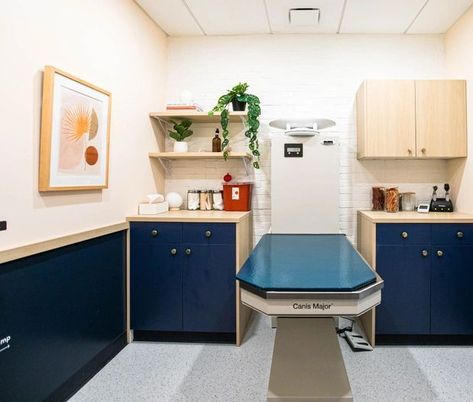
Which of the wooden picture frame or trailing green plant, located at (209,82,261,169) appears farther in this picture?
trailing green plant, located at (209,82,261,169)

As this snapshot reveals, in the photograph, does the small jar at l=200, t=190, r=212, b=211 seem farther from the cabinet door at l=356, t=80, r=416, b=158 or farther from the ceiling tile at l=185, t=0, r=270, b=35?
the ceiling tile at l=185, t=0, r=270, b=35

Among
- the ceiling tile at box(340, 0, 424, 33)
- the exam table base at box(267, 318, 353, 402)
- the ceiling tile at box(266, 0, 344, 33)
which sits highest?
the ceiling tile at box(266, 0, 344, 33)

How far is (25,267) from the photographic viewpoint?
1.76m

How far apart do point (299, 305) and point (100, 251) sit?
1.60m

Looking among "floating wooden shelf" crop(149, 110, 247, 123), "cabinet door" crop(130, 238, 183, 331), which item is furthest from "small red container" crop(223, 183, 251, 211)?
"cabinet door" crop(130, 238, 183, 331)

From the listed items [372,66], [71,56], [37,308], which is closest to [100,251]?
[37,308]

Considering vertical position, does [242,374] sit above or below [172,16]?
below

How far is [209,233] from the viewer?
2762 millimetres

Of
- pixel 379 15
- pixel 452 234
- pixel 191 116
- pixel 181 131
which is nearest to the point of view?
pixel 452 234

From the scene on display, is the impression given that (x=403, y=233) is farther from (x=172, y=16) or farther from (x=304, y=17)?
(x=172, y=16)

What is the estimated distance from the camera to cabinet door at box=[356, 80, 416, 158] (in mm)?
3012

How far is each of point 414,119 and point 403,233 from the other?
1.06 metres

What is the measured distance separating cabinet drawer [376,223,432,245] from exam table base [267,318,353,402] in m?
1.12

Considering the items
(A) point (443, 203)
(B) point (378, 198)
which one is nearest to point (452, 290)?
(A) point (443, 203)
